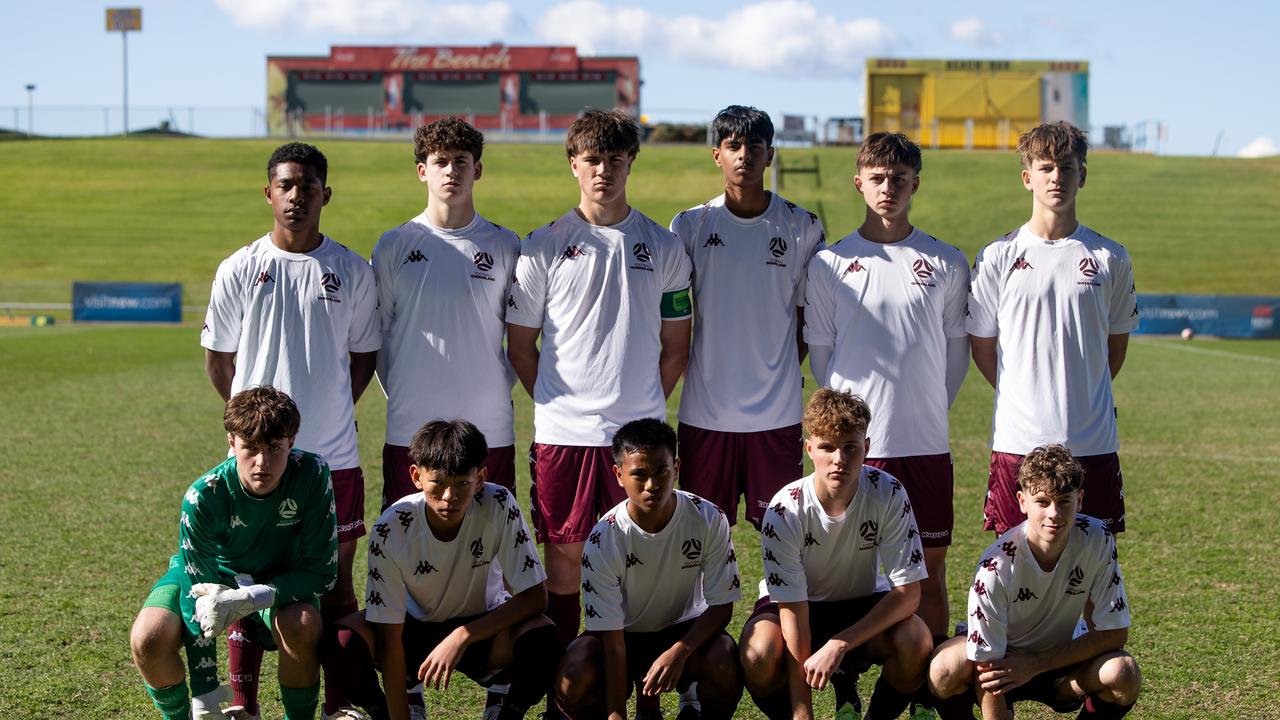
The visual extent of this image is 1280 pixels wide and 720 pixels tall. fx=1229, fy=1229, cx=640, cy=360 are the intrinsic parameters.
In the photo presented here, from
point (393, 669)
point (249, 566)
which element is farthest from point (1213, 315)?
point (249, 566)

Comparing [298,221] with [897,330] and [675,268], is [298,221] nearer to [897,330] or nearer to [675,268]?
[675,268]

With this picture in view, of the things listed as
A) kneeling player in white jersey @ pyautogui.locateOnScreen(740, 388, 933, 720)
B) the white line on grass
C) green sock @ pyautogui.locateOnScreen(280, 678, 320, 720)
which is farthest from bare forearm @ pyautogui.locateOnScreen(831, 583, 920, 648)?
the white line on grass

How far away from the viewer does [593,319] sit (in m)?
4.59

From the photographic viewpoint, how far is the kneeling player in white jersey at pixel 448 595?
4.04 m

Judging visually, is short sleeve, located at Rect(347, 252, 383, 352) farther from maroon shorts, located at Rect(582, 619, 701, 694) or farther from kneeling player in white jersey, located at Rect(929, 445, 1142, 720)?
kneeling player in white jersey, located at Rect(929, 445, 1142, 720)

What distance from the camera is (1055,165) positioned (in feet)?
14.7

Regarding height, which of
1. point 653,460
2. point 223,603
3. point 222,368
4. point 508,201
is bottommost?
point 223,603

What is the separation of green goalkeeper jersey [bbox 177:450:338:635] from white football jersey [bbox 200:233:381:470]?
32cm

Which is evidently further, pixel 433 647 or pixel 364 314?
pixel 364 314

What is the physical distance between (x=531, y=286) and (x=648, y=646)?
1.40 m

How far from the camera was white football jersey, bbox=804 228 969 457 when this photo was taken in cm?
457

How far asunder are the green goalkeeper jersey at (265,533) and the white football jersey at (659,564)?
2.98 feet

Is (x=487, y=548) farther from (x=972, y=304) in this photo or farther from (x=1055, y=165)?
(x=1055, y=165)

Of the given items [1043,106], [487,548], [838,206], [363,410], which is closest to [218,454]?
[363,410]
